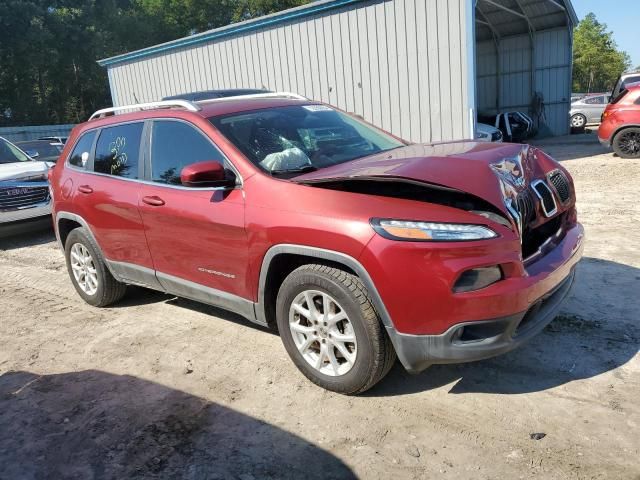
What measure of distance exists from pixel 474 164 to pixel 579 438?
1486 millimetres

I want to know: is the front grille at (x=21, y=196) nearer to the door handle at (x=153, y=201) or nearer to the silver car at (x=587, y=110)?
the door handle at (x=153, y=201)

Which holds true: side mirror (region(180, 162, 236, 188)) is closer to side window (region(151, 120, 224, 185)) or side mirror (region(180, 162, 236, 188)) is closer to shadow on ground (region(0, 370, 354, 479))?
side window (region(151, 120, 224, 185))

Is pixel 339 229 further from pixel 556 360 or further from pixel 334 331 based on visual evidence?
pixel 556 360

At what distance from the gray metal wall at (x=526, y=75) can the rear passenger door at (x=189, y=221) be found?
65.4 ft

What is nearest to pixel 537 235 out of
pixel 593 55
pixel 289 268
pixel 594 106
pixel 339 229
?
pixel 339 229

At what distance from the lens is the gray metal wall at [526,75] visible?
801 inches

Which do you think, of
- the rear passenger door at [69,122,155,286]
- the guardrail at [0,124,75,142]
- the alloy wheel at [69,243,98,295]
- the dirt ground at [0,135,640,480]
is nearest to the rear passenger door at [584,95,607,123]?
the dirt ground at [0,135,640,480]

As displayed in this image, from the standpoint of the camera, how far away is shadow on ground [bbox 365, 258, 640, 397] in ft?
10.6

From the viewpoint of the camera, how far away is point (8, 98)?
1323 inches

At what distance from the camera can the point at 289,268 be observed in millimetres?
3391

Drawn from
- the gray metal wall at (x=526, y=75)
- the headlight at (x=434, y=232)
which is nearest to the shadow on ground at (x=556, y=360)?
the headlight at (x=434, y=232)

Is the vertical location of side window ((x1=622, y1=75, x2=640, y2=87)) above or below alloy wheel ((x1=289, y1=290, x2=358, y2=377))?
above

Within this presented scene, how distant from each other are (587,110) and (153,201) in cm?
2358

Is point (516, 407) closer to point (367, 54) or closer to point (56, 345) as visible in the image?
point (56, 345)
